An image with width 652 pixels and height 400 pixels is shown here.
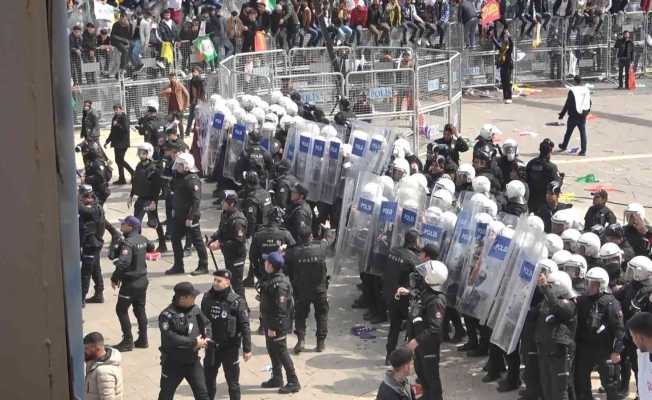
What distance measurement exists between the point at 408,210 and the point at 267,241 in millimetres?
1723

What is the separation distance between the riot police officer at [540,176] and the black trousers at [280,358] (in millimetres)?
5360

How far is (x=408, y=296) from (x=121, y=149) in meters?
9.32

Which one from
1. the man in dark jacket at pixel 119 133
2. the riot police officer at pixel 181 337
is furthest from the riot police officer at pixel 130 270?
the man in dark jacket at pixel 119 133

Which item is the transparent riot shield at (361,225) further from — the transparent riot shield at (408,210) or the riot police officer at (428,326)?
the riot police officer at (428,326)

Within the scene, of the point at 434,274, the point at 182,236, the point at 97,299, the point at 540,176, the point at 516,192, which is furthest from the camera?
the point at 540,176

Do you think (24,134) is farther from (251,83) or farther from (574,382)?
(251,83)

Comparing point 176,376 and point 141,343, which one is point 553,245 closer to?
point 176,376

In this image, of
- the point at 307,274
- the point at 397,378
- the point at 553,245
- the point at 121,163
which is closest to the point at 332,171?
the point at 307,274

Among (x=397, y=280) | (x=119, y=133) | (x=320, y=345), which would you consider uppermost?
(x=119, y=133)

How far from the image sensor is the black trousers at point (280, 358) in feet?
32.9

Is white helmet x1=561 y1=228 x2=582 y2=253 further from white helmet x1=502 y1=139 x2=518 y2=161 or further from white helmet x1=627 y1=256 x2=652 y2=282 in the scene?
white helmet x1=502 y1=139 x2=518 y2=161

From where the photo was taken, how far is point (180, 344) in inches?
338

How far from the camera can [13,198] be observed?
59.4 inches

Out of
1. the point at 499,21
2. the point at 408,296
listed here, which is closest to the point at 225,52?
the point at 499,21
